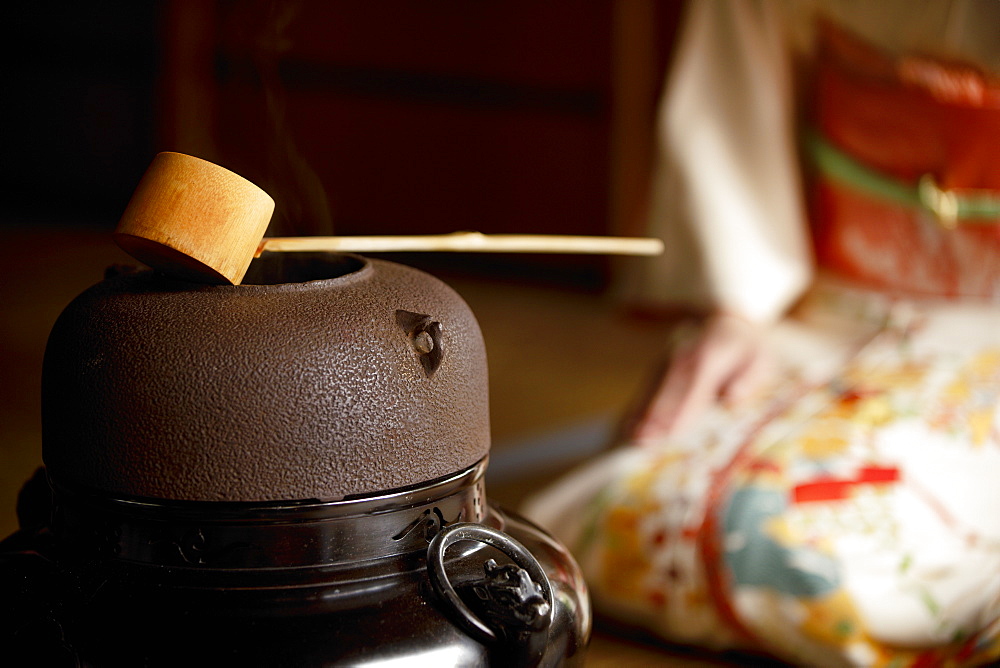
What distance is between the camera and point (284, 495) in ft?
2.45

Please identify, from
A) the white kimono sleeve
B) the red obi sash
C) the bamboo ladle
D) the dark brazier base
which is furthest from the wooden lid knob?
the red obi sash

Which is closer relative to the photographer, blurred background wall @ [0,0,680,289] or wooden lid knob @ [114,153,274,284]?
wooden lid knob @ [114,153,274,284]

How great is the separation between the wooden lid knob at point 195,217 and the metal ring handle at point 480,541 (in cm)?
27

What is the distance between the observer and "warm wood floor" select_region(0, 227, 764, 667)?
7.36 feet

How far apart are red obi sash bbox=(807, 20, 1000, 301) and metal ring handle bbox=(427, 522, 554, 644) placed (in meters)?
1.21

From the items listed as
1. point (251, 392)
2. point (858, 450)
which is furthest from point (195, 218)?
point (858, 450)

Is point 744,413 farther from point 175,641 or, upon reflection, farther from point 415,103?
point 415,103

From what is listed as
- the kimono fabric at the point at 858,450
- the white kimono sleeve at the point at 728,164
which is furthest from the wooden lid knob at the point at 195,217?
the white kimono sleeve at the point at 728,164

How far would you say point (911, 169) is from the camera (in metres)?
1.74

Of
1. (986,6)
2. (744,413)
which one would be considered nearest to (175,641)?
(744,413)

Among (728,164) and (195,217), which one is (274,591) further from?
(728,164)

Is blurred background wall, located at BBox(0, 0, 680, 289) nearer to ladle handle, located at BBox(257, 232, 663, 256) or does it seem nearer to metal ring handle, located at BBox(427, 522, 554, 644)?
ladle handle, located at BBox(257, 232, 663, 256)

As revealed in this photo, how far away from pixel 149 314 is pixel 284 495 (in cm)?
17

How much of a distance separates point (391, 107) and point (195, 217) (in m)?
4.79
